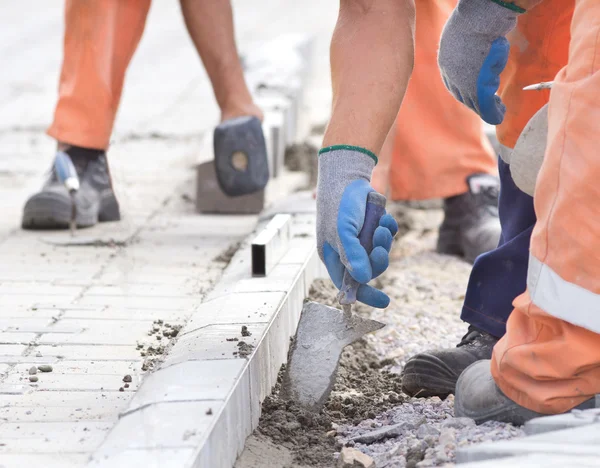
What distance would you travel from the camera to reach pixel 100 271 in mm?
4043

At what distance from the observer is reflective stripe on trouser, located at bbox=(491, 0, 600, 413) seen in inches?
88.1

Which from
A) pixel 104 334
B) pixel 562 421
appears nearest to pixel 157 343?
pixel 104 334

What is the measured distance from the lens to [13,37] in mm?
10461

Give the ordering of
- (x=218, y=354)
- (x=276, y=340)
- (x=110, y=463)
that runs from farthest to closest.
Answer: (x=276, y=340), (x=218, y=354), (x=110, y=463)

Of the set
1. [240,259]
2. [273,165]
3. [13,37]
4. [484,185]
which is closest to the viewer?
[240,259]

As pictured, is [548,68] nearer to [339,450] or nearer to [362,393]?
[362,393]

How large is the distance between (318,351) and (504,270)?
1.96 ft

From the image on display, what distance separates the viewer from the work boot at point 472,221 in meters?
4.55

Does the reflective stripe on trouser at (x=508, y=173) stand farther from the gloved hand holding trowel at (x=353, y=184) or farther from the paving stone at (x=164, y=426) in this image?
the paving stone at (x=164, y=426)

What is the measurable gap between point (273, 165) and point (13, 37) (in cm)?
561

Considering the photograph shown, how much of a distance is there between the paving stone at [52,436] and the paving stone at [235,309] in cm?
54

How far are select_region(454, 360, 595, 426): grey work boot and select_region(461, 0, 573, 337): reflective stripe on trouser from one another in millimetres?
419

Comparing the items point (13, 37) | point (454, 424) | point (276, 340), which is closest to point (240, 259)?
point (276, 340)

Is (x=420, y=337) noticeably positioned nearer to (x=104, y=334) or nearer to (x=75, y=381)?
(x=104, y=334)
